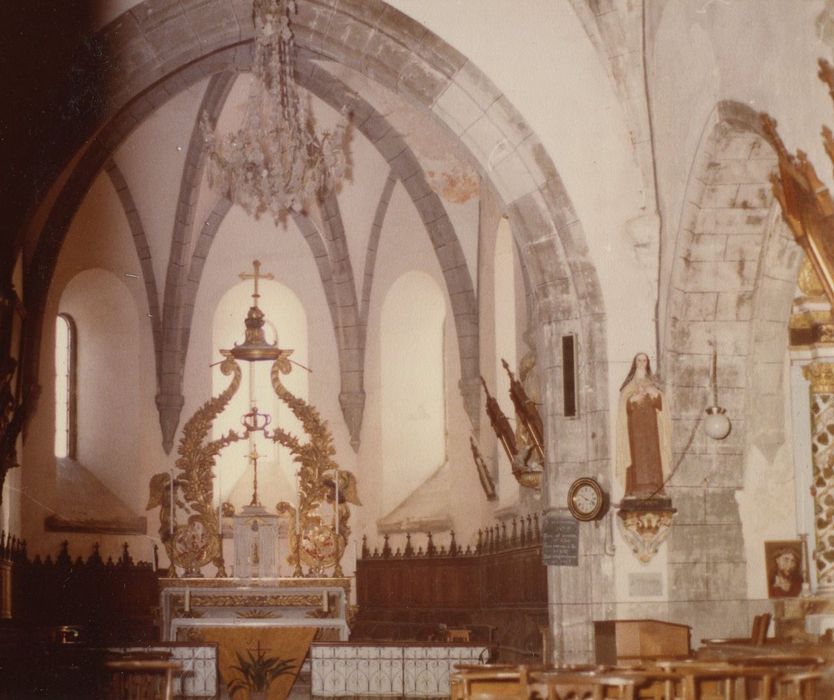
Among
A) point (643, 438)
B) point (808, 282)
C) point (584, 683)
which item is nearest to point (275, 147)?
point (643, 438)

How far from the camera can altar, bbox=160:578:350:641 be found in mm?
15398

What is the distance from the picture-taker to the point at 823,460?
513 inches

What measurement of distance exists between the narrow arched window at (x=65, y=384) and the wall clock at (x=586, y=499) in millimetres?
8606

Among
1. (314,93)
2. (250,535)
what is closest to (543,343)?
(250,535)

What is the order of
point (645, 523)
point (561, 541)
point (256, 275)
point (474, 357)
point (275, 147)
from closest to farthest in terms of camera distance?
point (275, 147) → point (645, 523) → point (561, 541) → point (474, 357) → point (256, 275)

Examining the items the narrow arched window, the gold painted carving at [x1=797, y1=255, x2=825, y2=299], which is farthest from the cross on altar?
the gold painted carving at [x1=797, y1=255, x2=825, y2=299]

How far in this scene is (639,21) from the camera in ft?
42.2

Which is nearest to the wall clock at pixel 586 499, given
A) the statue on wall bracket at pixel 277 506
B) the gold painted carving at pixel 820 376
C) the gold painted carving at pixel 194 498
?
the gold painted carving at pixel 820 376

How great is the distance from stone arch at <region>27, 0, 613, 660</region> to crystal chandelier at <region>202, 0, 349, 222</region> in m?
0.53

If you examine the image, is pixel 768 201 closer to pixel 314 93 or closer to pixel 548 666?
pixel 548 666

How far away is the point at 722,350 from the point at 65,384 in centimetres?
949

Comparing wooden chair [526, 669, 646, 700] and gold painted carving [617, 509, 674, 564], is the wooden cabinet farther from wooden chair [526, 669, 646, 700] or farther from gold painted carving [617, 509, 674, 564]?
wooden chair [526, 669, 646, 700]

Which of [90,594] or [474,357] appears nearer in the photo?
[90,594]

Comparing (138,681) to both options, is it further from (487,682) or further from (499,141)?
(499,141)
